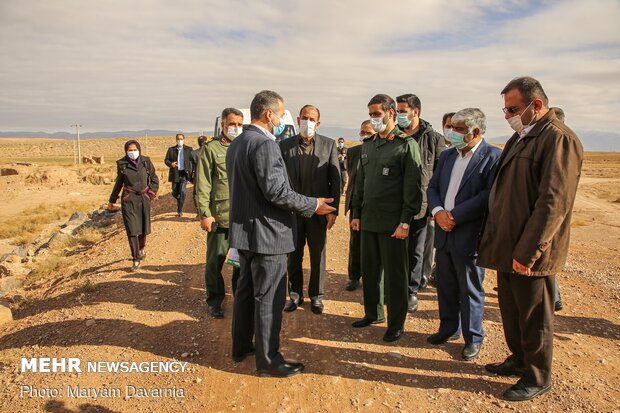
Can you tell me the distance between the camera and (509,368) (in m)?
3.56

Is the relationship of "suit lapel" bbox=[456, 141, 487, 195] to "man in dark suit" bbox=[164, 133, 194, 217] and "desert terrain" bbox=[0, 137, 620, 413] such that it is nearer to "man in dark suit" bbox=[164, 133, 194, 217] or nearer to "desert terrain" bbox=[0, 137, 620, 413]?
"desert terrain" bbox=[0, 137, 620, 413]

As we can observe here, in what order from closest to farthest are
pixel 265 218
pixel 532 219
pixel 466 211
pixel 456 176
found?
pixel 532 219 → pixel 265 218 → pixel 466 211 → pixel 456 176

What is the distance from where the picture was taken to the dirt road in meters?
3.31

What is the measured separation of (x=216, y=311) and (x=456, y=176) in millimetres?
3014

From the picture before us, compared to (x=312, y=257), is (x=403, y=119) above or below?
above

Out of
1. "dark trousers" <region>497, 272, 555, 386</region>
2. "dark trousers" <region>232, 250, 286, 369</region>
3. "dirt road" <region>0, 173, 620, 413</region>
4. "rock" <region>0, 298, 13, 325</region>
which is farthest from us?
"rock" <region>0, 298, 13, 325</region>

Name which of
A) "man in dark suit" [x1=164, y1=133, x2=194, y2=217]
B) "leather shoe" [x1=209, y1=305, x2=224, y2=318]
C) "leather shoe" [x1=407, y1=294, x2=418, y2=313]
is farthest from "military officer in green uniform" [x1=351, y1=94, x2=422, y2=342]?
"man in dark suit" [x1=164, y1=133, x2=194, y2=217]

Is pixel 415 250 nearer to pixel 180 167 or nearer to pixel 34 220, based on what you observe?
pixel 180 167

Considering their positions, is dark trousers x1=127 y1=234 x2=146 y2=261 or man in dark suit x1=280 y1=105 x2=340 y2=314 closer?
man in dark suit x1=280 y1=105 x2=340 y2=314

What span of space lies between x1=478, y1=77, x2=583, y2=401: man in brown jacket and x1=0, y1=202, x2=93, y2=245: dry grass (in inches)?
580

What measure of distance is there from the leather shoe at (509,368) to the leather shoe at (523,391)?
274 mm

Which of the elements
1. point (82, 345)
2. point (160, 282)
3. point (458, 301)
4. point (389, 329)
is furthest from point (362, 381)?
point (160, 282)

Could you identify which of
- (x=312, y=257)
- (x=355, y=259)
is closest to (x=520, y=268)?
(x=312, y=257)

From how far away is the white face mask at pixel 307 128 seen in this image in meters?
4.62
